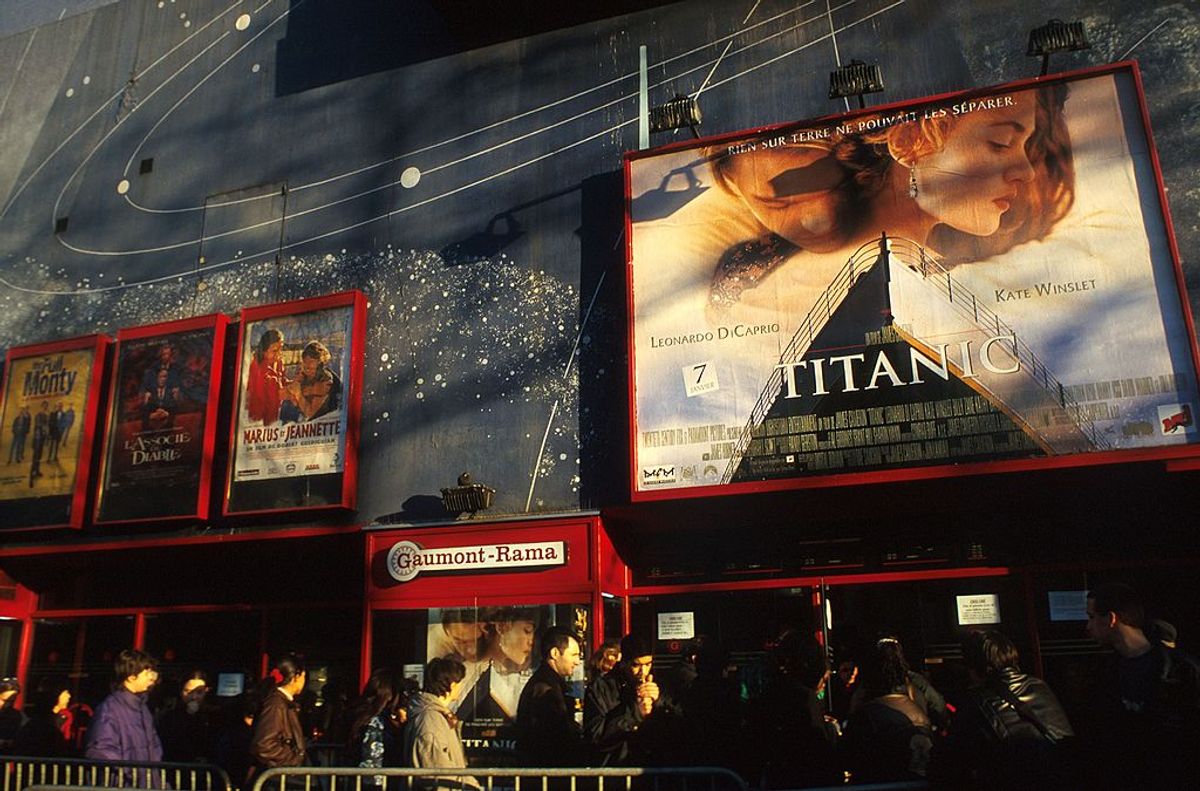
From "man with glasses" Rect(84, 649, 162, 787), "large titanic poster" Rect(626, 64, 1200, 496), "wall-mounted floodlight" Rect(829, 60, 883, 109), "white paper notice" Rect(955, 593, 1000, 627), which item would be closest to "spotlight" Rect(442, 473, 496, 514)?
"large titanic poster" Rect(626, 64, 1200, 496)

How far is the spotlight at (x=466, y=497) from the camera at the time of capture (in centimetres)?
1239

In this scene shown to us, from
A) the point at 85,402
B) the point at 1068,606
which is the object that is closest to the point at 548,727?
the point at 1068,606

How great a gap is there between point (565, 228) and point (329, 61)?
5.56 meters

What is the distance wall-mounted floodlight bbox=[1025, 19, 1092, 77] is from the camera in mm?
11203

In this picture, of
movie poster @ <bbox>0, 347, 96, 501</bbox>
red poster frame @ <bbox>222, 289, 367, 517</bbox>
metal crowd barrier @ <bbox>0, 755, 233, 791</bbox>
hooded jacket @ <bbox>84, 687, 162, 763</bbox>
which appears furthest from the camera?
movie poster @ <bbox>0, 347, 96, 501</bbox>

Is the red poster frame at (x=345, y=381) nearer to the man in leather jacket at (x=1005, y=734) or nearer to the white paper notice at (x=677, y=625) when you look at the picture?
the white paper notice at (x=677, y=625)

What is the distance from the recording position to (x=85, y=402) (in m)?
15.1

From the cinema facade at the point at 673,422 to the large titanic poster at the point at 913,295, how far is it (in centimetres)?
4

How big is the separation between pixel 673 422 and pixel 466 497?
2.83 meters

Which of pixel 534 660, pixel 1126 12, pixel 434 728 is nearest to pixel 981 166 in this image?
pixel 1126 12

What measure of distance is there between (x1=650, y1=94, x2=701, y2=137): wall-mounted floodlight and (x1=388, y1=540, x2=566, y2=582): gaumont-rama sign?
5.51m

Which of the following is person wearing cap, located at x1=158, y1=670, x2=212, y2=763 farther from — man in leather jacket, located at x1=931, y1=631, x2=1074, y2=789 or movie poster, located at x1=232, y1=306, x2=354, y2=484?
man in leather jacket, located at x1=931, y1=631, x2=1074, y2=789

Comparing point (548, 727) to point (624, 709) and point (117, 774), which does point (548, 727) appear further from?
point (117, 774)

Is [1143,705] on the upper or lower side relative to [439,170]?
lower
